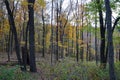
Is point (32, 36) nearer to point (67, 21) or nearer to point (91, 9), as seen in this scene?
point (91, 9)

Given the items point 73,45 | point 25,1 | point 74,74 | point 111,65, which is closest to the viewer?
point 111,65

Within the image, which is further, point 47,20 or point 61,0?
point 47,20

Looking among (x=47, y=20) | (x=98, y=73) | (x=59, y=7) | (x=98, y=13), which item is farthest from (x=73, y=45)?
(x=98, y=73)

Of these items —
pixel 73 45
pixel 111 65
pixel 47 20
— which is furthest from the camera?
pixel 73 45

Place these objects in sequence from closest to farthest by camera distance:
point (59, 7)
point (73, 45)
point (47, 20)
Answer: point (59, 7) → point (47, 20) → point (73, 45)

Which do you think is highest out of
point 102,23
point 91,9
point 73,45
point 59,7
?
point 59,7

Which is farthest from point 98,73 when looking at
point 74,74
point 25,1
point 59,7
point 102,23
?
point 59,7

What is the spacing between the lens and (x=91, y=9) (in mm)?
18203

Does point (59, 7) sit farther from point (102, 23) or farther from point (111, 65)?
point (111, 65)

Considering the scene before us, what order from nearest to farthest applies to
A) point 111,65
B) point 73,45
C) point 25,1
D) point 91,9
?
point 111,65 → point 25,1 → point 91,9 → point 73,45

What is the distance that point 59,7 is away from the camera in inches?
1679

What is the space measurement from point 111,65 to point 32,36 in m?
7.79

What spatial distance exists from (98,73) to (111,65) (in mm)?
2525

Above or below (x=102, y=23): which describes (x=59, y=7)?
above
